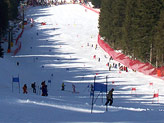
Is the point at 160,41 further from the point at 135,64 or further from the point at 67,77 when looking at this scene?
the point at 67,77

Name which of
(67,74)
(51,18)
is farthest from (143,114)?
(51,18)

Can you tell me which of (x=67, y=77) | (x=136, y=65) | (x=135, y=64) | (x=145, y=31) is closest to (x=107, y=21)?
(x=145, y=31)

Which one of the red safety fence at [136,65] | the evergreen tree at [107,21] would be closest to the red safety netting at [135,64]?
the red safety fence at [136,65]

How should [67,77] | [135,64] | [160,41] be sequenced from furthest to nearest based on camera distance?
1. [135,64]
2. [160,41]
3. [67,77]

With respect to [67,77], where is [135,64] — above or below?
above

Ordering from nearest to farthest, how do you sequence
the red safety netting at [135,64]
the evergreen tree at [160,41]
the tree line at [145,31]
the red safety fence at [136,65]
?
1. the red safety fence at [136,65]
2. the red safety netting at [135,64]
3. the evergreen tree at [160,41]
4. the tree line at [145,31]

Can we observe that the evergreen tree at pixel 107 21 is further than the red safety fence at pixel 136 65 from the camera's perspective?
Yes

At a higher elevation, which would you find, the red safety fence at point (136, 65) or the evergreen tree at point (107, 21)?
the evergreen tree at point (107, 21)

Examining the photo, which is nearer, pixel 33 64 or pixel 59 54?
pixel 33 64

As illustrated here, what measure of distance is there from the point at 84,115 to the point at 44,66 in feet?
→ 102

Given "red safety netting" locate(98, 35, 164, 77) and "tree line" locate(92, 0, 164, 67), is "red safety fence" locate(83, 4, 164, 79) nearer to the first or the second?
"red safety netting" locate(98, 35, 164, 77)

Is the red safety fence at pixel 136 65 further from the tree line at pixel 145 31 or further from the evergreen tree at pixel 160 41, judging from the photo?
the evergreen tree at pixel 160 41

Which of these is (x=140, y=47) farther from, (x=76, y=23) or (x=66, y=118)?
(x=76, y=23)

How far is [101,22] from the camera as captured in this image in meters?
69.6
